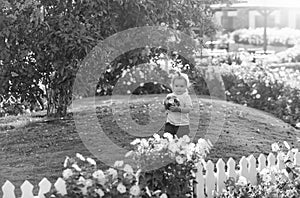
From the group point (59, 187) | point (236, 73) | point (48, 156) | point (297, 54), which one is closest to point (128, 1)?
point (48, 156)

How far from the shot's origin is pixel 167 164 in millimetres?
4844

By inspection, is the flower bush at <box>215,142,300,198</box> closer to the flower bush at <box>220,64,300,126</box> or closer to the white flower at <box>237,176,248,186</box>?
the white flower at <box>237,176,248,186</box>

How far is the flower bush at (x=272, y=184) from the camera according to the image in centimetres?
543

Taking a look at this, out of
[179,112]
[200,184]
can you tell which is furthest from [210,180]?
[179,112]

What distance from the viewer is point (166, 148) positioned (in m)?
4.86

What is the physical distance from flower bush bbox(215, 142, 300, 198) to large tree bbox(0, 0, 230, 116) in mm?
2917

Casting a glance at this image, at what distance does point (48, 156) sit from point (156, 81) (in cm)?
416

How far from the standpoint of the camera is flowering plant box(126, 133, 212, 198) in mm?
4785

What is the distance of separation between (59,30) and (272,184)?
3.52 metres

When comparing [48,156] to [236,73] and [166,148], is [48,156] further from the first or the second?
[236,73]

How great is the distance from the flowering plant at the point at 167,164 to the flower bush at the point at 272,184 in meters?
0.62

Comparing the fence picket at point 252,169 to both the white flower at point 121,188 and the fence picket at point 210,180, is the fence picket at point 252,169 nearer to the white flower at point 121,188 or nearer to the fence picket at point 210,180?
the fence picket at point 210,180

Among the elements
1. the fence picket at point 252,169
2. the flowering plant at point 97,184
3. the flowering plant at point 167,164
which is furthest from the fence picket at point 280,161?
the flowering plant at point 97,184

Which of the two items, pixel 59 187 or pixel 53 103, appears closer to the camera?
pixel 59 187
